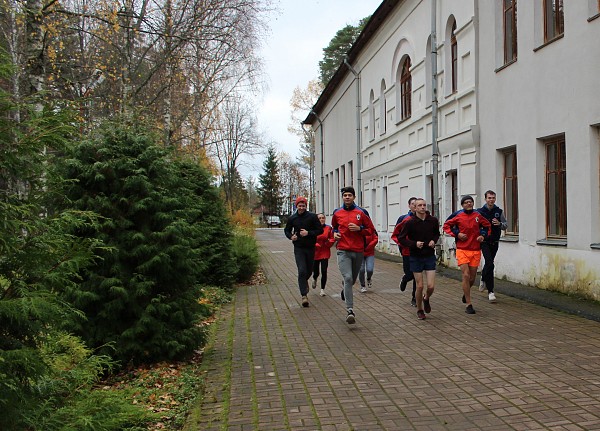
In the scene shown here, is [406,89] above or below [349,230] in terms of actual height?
above

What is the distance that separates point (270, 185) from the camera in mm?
99938

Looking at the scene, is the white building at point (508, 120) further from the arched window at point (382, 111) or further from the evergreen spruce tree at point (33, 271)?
the evergreen spruce tree at point (33, 271)

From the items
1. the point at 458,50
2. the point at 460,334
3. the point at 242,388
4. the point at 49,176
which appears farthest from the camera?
the point at 458,50

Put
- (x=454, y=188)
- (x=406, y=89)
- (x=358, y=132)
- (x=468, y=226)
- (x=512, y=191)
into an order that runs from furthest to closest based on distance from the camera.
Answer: (x=358, y=132), (x=406, y=89), (x=454, y=188), (x=512, y=191), (x=468, y=226)

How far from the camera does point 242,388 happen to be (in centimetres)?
579

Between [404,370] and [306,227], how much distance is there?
187 inches

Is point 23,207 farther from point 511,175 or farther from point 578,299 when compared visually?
point 511,175

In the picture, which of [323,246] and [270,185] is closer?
[323,246]

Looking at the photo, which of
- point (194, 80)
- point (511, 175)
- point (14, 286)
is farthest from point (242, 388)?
point (194, 80)

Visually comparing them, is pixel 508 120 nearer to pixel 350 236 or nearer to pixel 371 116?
pixel 350 236

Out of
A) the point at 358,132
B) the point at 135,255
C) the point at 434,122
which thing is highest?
the point at 358,132

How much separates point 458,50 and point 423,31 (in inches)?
130

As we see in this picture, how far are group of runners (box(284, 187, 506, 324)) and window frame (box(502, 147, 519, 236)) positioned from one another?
115 inches

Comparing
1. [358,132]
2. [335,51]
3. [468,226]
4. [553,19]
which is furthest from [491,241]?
[335,51]
